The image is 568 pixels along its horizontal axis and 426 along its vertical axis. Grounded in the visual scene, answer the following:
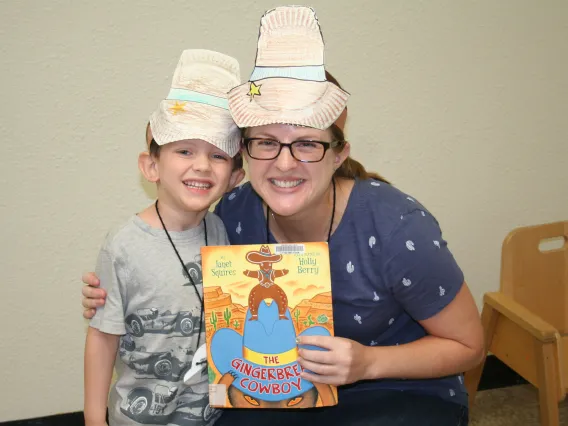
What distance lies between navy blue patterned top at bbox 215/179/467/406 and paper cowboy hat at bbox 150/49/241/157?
33cm

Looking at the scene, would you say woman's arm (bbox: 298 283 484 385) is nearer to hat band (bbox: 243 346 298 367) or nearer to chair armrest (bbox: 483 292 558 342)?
hat band (bbox: 243 346 298 367)

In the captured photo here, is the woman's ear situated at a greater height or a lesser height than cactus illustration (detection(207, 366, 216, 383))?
greater

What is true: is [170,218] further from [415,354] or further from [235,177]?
[415,354]

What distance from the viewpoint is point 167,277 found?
1322 millimetres

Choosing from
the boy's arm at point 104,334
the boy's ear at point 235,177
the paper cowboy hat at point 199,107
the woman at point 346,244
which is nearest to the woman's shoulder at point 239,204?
the woman at point 346,244

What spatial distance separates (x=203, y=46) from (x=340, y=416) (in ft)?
4.12

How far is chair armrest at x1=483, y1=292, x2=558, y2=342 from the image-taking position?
1843 mm

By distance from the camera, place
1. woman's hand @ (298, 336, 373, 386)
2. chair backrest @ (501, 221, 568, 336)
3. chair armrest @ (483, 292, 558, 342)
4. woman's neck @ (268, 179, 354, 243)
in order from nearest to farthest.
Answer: woman's hand @ (298, 336, 373, 386) → woman's neck @ (268, 179, 354, 243) → chair armrest @ (483, 292, 558, 342) → chair backrest @ (501, 221, 568, 336)

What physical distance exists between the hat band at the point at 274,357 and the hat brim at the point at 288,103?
0.51m

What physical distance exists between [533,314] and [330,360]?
1.04m

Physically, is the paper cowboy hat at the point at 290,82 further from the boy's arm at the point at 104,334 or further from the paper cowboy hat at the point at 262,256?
the boy's arm at the point at 104,334

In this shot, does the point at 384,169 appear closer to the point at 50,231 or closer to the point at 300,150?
the point at 300,150

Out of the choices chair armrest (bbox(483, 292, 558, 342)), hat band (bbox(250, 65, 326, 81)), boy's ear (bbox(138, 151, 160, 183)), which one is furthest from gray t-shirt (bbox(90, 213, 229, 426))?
chair armrest (bbox(483, 292, 558, 342))

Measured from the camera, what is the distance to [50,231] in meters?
2.00
